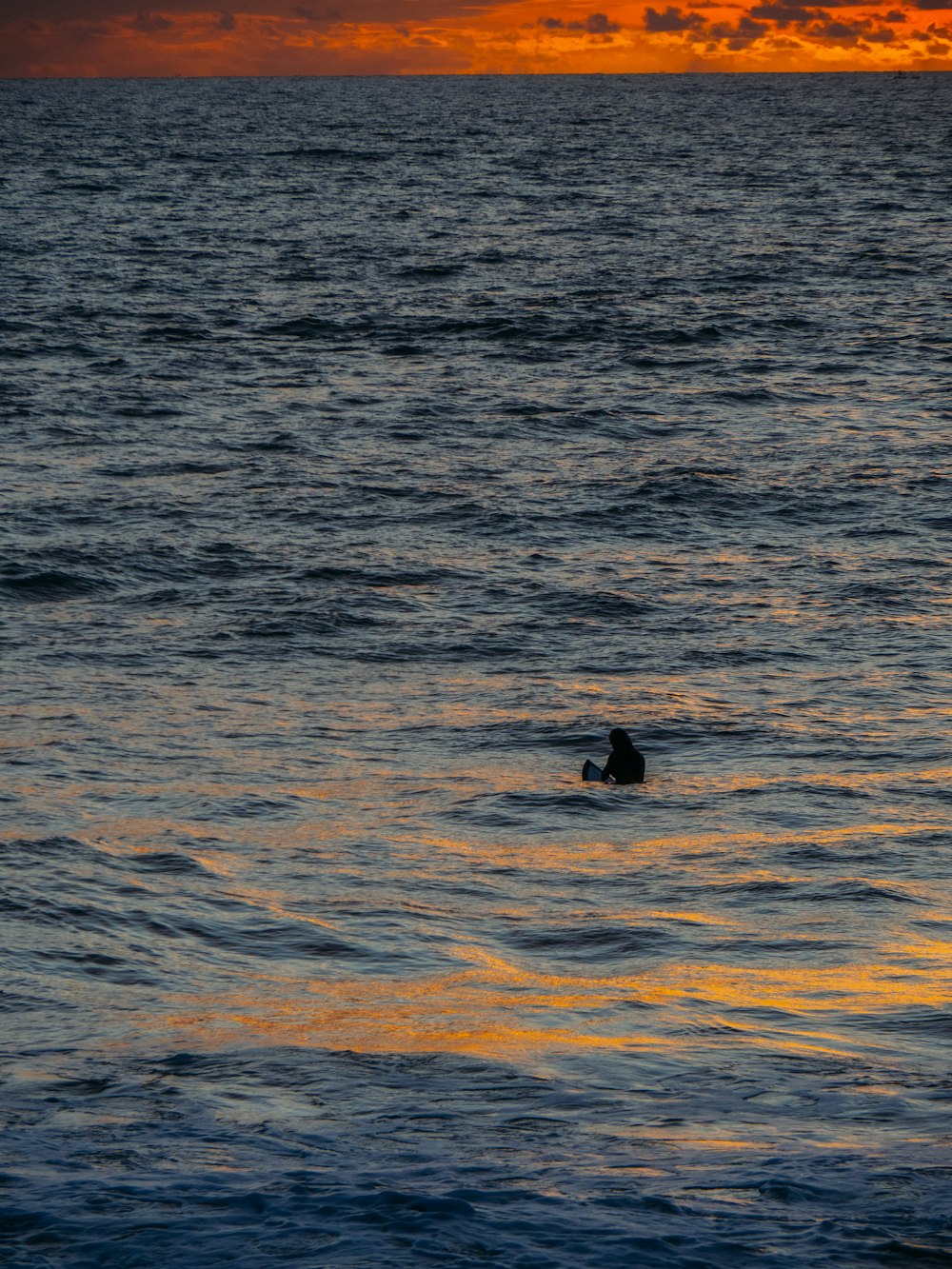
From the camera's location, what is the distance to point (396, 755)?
1398 centimetres

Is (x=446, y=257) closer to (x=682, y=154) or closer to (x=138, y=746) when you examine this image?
(x=138, y=746)

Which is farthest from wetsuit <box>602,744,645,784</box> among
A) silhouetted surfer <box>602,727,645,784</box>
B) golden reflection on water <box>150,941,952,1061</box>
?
golden reflection on water <box>150,941,952,1061</box>

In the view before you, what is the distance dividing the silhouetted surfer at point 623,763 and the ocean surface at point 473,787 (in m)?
0.15

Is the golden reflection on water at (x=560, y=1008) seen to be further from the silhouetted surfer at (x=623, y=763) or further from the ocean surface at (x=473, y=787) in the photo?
the silhouetted surfer at (x=623, y=763)

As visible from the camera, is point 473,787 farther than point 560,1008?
Yes

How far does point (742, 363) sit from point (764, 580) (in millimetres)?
14028

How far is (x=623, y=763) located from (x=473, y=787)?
1268 mm

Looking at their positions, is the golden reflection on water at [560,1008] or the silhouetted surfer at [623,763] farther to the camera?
Result: the silhouetted surfer at [623,763]

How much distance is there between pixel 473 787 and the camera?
13.4 metres

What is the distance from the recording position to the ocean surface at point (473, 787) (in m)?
7.04

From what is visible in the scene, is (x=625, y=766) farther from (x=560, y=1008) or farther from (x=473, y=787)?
(x=560, y=1008)

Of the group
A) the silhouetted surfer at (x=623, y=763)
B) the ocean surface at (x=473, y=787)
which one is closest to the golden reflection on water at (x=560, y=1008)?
the ocean surface at (x=473, y=787)

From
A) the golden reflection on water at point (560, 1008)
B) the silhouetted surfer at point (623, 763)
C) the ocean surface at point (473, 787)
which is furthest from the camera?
the silhouetted surfer at point (623, 763)

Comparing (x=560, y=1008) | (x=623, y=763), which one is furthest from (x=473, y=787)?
(x=560, y=1008)
